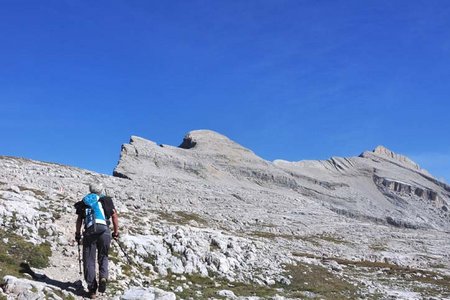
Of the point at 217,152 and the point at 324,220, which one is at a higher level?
the point at 217,152

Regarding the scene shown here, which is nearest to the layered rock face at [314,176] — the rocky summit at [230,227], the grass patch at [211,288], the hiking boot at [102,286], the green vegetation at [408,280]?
the rocky summit at [230,227]

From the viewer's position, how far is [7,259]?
1477 centimetres

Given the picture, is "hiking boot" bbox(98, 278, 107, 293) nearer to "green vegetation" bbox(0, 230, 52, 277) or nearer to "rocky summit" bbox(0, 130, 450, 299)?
"rocky summit" bbox(0, 130, 450, 299)

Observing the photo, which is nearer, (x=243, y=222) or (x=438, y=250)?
(x=243, y=222)

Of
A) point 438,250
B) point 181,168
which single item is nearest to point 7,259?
point 438,250

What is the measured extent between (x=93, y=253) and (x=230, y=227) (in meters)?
57.0

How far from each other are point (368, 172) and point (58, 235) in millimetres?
162806

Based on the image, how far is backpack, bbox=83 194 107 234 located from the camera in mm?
13172

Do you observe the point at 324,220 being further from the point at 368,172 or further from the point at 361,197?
the point at 368,172

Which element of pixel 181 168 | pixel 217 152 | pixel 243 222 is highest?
pixel 217 152

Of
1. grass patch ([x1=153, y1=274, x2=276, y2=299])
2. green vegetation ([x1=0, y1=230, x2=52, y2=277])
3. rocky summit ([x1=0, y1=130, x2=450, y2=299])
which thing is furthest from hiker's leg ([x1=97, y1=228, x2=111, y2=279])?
grass patch ([x1=153, y1=274, x2=276, y2=299])

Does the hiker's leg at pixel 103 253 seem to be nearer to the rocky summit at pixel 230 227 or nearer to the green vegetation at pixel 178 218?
the rocky summit at pixel 230 227

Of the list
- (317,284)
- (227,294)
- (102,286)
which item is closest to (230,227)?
(317,284)

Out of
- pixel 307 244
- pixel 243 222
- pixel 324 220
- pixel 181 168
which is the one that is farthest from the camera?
pixel 181 168
